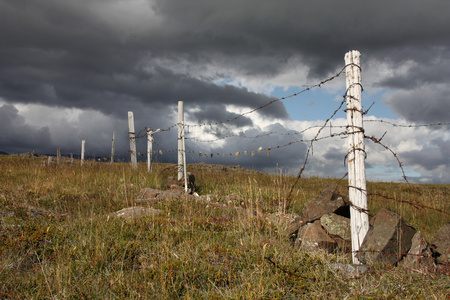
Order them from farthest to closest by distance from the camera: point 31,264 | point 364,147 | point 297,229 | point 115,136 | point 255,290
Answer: point 115,136 → point 297,229 → point 364,147 → point 31,264 → point 255,290

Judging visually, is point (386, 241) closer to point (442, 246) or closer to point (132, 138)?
point (442, 246)

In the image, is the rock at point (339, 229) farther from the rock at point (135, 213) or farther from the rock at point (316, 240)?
the rock at point (135, 213)

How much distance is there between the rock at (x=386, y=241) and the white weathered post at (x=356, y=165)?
0.44 ft

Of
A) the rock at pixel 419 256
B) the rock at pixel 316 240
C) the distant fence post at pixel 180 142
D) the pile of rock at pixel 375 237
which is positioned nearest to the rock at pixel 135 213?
the pile of rock at pixel 375 237

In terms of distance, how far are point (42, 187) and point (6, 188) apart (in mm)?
863

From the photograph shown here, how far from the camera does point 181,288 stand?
3.61 metres

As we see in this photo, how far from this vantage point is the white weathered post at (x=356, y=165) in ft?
15.7

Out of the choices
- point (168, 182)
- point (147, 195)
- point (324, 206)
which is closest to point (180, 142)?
point (168, 182)

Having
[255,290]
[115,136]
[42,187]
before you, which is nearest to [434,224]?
[255,290]

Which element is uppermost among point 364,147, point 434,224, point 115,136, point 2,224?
point 115,136

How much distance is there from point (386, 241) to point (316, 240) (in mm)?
1120

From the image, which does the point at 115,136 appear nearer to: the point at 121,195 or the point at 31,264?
the point at 121,195

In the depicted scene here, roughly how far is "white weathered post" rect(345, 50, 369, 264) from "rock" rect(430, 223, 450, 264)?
101 centimetres

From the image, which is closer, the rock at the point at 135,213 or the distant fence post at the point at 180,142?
the rock at the point at 135,213
